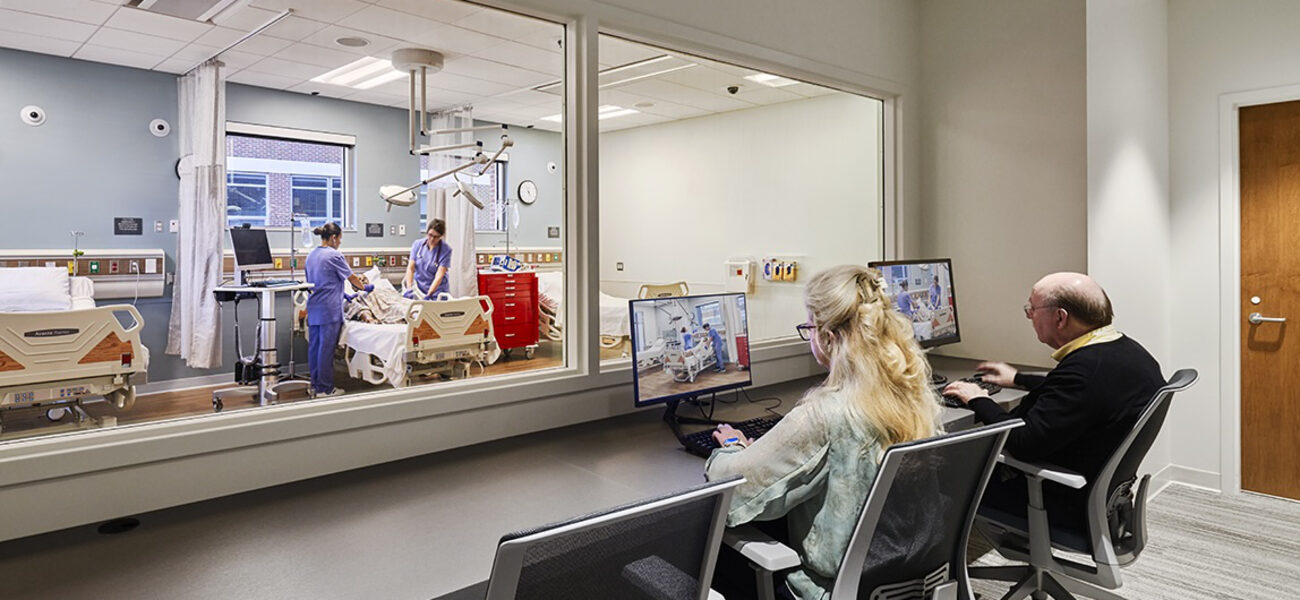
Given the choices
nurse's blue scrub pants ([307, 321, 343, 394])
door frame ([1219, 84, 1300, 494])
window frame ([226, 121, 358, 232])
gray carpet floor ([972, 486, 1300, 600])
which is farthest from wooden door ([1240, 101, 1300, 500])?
window frame ([226, 121, 358, 232])

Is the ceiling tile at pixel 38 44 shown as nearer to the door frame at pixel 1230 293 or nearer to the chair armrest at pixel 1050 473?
the chair armrest at pixel 1050 473

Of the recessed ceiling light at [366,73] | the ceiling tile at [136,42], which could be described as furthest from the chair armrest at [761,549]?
the recessed ceiling light at [366,73]

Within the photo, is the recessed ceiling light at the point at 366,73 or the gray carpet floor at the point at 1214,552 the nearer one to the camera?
the gray carpet floor at the point at 1214,552

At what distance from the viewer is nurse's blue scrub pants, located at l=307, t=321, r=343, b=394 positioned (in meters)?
2.55

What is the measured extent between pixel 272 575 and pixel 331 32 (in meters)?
3.00

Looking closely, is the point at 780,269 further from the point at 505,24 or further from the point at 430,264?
the point at 505,24

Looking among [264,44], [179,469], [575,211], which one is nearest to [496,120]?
[264,44]

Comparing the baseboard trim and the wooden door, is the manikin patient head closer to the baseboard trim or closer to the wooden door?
the wooden door

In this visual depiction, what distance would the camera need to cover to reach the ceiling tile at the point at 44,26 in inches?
91.0

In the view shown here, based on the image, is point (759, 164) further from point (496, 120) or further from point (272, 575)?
point (272, 575)

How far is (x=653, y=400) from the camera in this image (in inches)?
79.4

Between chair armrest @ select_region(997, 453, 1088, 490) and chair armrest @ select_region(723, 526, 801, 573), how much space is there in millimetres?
857

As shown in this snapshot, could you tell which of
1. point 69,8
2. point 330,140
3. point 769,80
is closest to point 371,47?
point 330,140

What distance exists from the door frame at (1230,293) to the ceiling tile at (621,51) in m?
2.68
